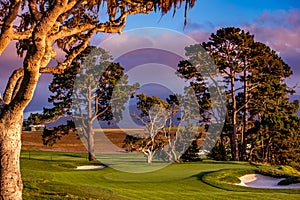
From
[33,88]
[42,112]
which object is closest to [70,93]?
[42,112]

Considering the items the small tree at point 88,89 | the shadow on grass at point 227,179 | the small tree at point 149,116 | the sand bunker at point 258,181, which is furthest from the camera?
the small tree at point 149,116

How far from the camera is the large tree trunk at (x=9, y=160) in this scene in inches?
324

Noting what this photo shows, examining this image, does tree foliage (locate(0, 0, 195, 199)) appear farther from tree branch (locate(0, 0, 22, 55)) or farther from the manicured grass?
the manicured grass

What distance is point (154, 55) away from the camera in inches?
1227

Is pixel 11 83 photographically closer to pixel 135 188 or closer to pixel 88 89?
pixel 135 188

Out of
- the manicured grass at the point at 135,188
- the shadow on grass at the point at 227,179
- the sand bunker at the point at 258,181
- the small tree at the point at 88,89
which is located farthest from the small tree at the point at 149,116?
the sand bunker at the point at 258,181

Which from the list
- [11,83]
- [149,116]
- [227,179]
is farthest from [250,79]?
[11,83]

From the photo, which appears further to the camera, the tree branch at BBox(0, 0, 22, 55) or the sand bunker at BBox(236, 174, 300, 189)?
the sand bunker at BBox(236, 174, 300, 189)

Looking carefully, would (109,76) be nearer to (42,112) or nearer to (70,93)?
(70,93)

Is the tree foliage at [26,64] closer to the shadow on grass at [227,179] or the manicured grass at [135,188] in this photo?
the manicured grass at [135,188]

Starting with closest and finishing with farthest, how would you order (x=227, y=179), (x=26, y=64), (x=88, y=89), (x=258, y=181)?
1. (x=26, y=64)
2. (x=227, y=179)
3. (x=258, y=181)
4. (x=88, y=89)

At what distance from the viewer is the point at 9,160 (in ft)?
27.3

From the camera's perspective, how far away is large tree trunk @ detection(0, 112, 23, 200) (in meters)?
8.22

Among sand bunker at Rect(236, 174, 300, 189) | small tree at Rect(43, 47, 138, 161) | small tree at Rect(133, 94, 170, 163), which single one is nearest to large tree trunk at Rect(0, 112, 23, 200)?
sand bunker at Rect(236, 174, 300, 189)
